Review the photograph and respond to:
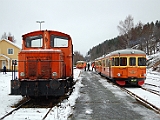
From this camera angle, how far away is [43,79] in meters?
8.27

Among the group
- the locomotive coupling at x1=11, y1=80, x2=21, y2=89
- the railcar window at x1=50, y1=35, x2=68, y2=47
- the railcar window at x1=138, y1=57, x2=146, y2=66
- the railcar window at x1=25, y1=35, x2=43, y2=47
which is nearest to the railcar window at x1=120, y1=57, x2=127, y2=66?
the railcar window at x1=138, y1=57, x2=146, y2=66

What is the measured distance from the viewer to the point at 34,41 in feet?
32.4

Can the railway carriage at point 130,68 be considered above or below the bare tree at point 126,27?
below

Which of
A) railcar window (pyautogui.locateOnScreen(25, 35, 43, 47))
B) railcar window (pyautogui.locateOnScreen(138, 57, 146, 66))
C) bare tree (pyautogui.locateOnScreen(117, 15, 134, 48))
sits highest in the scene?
bare tree (pyautogui.locateOnScreen(117, 15, 134, 48))

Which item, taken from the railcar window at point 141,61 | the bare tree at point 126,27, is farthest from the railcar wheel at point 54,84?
the bare tree at point 126,27

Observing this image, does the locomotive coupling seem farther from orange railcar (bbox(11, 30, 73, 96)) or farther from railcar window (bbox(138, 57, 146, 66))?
railcar window (bbox(138, 57, 146, 66))

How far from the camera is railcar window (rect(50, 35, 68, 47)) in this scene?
32.5 feet

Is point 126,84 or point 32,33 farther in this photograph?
point 126,84

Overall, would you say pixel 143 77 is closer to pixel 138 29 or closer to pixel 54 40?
pixel 54 40

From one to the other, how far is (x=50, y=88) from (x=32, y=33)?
320cm

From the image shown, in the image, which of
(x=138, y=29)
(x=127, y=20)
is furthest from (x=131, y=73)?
(x=138, y=29)

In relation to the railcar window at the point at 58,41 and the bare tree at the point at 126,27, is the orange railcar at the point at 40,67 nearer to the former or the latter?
the railcar window at the point at 58,41

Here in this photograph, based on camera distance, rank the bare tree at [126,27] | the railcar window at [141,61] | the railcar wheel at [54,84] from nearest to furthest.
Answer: the railcar wheel at [54,84]
the railcar window at [141,61]
the bare tree at [126,27]

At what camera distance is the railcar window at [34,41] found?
31.9 feet
